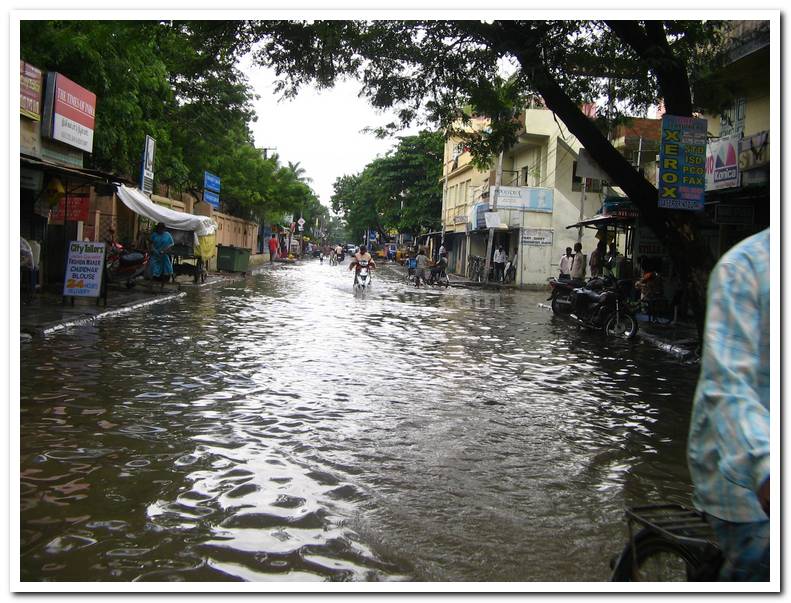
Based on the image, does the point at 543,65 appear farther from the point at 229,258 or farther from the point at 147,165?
the point at 229,258

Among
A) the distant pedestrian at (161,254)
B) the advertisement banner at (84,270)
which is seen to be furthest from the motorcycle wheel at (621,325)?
the distant pedestrian at (161,254)

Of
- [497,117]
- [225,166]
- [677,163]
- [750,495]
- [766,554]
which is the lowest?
[766,554]

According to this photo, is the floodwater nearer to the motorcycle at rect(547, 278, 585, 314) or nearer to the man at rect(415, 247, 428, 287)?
the motorcycle at rect(547, 278, 585, 314)

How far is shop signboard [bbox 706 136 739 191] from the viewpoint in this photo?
48.2 feet

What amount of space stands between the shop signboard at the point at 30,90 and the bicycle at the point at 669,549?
44.6 feet

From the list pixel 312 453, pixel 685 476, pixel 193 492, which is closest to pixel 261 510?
pixel 193 492

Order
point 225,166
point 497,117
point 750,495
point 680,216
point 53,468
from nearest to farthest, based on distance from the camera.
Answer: point 750,495
point 53,468
point 680,216
point 497,117
point 225,166

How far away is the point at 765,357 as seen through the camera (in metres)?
1.97

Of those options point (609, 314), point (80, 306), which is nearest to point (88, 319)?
point (80, 306)

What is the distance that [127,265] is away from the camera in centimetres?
1911

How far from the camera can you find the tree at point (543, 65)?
1116 cm

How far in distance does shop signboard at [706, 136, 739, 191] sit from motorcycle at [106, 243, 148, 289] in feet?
42.3
